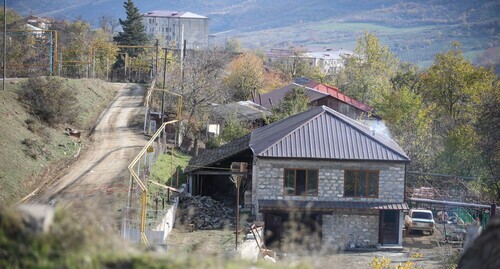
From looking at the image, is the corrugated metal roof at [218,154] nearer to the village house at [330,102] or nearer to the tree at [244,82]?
the village house at [330,102]

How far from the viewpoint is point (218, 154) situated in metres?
30.0

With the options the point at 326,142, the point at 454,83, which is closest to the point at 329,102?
the point at 454,83

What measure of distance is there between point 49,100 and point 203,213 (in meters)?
13.8

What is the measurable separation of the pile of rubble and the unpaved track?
7.13 feet

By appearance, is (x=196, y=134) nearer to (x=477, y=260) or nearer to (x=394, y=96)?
(x=394, y=96)

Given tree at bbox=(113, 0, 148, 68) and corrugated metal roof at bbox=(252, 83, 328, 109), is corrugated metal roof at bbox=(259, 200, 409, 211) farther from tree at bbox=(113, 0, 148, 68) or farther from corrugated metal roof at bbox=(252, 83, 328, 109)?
tree at bbox=(113, 0, 148, 68)

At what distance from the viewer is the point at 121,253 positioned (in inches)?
222

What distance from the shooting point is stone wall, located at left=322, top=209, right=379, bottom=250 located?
86.5 ft

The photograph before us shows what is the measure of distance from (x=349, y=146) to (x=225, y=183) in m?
5.81

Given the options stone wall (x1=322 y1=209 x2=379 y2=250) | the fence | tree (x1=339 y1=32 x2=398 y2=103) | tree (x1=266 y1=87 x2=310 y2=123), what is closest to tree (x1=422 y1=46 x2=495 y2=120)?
tree (x1=339 y1=32 x2=398 y2=103)

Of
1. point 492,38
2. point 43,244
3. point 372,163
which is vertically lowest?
point 372,163

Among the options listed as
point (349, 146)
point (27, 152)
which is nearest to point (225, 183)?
point (349, 146)

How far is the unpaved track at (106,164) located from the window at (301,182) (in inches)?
224

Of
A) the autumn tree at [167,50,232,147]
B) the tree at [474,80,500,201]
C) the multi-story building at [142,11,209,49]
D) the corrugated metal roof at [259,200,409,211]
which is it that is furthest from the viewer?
the multi-story building at [142,11,209,49]
